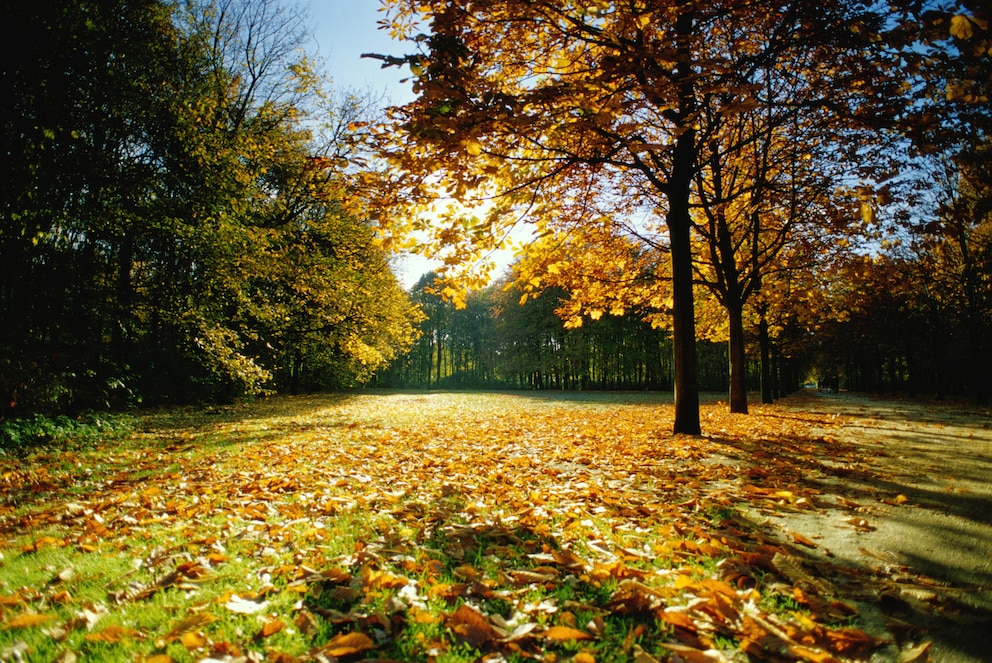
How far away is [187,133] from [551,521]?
43.8 feet

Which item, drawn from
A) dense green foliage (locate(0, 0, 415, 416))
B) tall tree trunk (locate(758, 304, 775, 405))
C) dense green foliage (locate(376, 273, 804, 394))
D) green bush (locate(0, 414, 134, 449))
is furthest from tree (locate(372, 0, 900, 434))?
dense green foliage (locate(376, 273, 804, 394))

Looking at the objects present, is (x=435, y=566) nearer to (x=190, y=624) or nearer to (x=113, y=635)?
(x=190, y=624)

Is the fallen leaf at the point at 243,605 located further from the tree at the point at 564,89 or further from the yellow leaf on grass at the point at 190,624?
the tree at the point at 564,89

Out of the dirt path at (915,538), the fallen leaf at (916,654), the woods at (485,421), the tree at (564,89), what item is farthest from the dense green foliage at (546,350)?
the fallen leaf at (916,654)

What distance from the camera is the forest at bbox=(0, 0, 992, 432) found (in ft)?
15.0

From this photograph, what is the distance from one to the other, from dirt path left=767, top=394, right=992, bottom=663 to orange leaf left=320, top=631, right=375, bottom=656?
2.24 metres

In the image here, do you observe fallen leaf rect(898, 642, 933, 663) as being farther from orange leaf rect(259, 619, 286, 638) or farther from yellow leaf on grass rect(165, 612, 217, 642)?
yellow leaf on grass rect(165, 612, 217, 642)

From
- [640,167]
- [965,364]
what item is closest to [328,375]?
[640,167]

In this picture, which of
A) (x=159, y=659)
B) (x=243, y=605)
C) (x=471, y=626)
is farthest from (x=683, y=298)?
(x=159, y=659)

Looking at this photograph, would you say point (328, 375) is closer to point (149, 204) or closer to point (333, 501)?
point (149, 204)

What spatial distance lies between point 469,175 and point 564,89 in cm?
146

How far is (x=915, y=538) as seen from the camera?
3.14 metres

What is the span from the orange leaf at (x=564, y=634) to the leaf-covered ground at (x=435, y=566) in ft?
0.04

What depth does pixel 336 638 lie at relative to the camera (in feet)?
6.52
